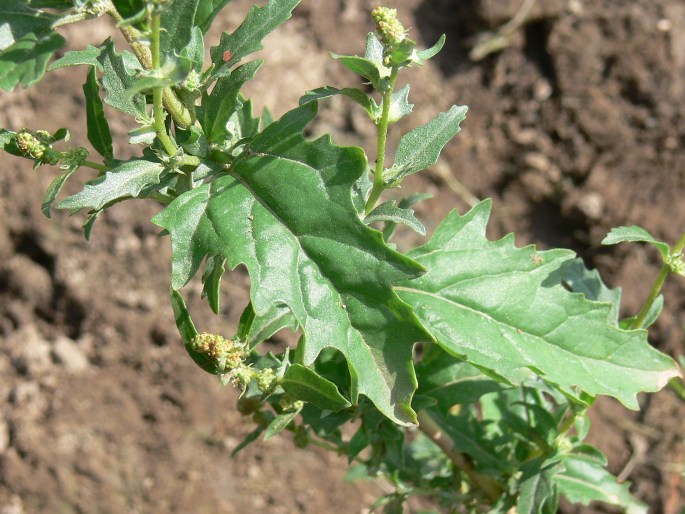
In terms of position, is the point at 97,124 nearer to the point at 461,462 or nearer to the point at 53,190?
the point at 53,190

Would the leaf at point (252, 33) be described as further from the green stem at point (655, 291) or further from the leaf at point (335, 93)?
the green stem at point (655, 291)

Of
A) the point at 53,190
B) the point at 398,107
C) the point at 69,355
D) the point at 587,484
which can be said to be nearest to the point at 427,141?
the point at 398,107

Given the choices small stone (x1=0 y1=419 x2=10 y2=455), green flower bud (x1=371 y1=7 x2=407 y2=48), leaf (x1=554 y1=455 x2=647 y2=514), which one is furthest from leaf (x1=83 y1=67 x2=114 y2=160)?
small stone (x1=0 y1=419 x2=10 y2=455)

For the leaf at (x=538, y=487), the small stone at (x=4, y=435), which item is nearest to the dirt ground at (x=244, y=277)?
the small stone at (x=4, y=435)

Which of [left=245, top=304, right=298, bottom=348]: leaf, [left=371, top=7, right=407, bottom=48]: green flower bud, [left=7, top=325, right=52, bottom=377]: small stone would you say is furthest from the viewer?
[left=7, top=325, right=52, bottom=377]: small stone

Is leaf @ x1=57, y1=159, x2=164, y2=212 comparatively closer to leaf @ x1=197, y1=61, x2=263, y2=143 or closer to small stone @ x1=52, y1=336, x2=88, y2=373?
leaf @ x1=197, y1=61, x2=263, y2=143

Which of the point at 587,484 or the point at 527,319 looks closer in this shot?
the point at 527,319
